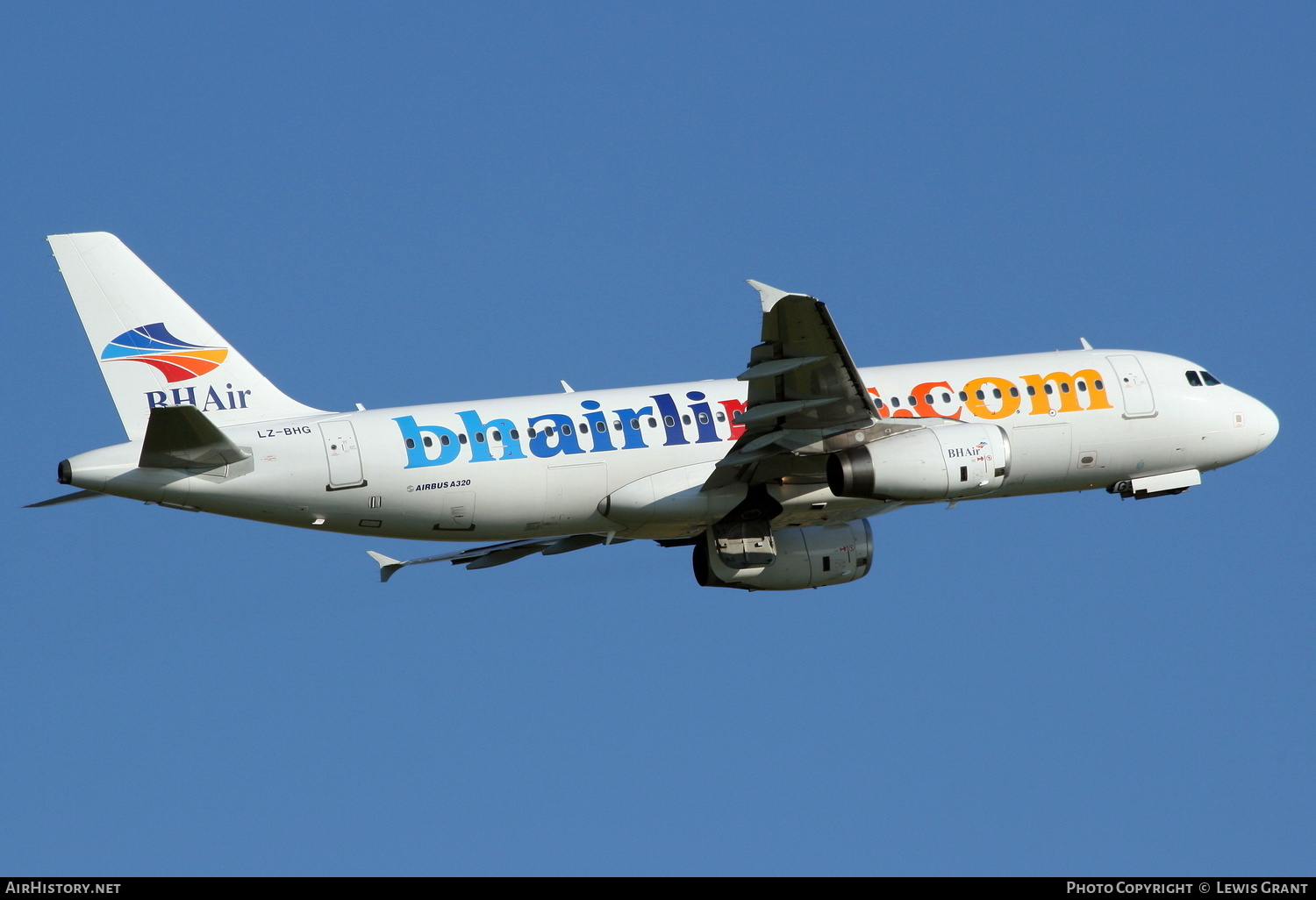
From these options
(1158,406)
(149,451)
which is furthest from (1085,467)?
(149,451)

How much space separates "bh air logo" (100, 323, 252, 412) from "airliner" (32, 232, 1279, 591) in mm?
39

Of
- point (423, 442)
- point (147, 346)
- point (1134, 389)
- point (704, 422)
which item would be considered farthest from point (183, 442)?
point (1134, 389)

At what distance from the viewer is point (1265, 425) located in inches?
1580

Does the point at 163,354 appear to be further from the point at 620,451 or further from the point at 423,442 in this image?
the point at 620,451

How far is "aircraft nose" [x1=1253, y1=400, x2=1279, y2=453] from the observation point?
40.0 metres

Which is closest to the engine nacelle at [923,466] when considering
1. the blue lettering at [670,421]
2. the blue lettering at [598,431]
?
the blue lettering at [670,421]

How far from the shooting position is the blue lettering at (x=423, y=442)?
33.2m

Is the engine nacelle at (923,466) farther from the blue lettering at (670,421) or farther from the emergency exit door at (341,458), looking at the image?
the emergency exit door at (341,458)

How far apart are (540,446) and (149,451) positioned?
7.81 meters

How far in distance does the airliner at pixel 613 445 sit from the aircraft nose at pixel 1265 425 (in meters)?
4.11

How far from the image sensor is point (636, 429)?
1371 inches
